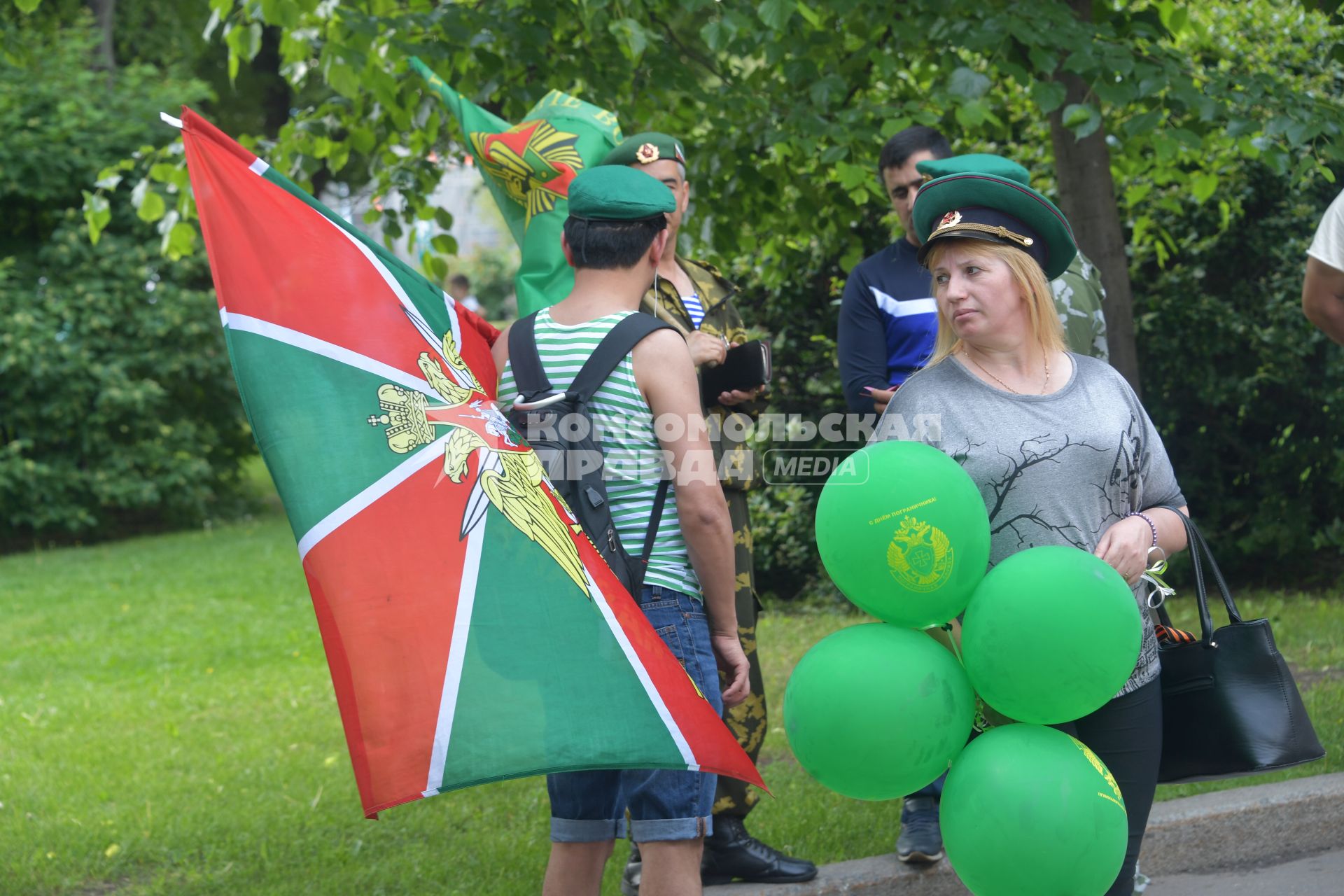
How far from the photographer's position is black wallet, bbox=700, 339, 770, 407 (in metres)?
3.24

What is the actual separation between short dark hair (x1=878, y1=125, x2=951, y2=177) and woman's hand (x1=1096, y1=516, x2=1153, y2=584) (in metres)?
1.78

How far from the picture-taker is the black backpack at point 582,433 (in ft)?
8.75

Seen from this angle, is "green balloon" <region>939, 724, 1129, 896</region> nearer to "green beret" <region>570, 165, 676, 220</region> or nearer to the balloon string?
the balloon string

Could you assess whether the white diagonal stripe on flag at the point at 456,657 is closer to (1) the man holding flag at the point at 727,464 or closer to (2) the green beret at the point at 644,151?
(1) the man holding flag at the point at 727,464

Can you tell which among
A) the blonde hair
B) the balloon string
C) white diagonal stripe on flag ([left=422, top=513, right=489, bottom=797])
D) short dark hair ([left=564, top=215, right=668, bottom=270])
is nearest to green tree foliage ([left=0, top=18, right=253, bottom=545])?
short dark hair ([left=564, top=215, right=668, bottom=270])

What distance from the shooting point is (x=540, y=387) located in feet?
9.00

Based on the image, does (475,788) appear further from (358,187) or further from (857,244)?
(358,187)

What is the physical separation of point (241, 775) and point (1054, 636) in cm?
400

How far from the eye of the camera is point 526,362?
278cm

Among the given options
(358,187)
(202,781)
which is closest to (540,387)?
(202,781)

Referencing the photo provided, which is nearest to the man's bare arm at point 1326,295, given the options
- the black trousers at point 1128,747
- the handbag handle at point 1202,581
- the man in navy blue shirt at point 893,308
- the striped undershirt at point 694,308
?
the man in navy blue shirt at point 893,308

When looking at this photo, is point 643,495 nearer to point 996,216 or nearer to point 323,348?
point 323,348

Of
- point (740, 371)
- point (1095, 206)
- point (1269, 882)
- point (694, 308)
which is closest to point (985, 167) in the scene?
point (740, 371)

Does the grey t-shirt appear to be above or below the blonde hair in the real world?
below
